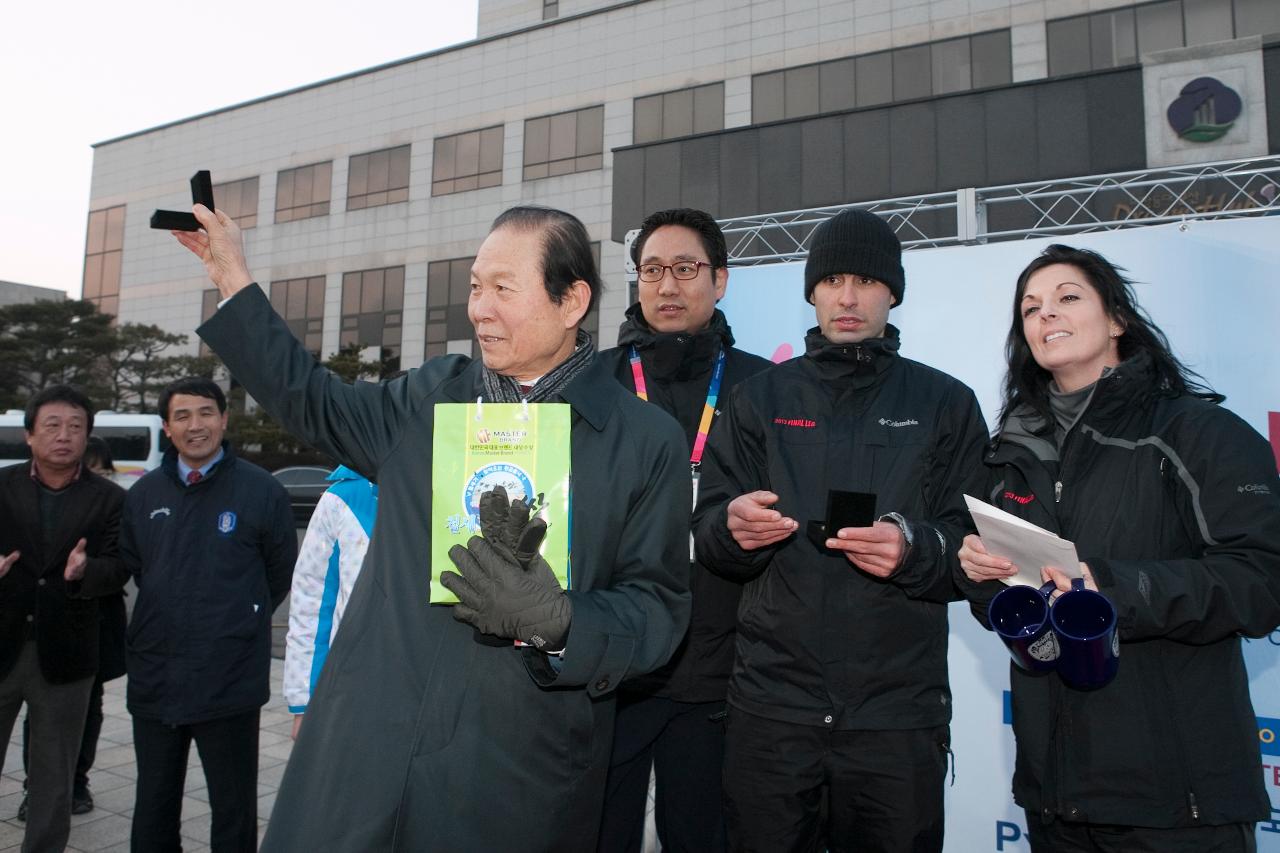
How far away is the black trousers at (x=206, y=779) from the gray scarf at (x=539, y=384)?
2.57 metres

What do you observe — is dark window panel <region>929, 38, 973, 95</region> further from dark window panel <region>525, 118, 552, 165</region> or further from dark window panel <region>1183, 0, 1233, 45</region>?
dark window panel <region>525, 118, 552, 165</region>

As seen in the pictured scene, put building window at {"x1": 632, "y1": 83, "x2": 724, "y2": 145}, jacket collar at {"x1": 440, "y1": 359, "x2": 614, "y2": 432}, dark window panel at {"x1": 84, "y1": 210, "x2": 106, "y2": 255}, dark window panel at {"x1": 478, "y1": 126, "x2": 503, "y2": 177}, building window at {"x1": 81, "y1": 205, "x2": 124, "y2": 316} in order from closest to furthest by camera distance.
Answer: jacket collar at {"x1": 440, "y1": 359, "x2": 614, "y2": 432}
building window at {"x1": 632, "y1": 83, "x2": 724, "y2": 145}
dark window panel at {"x1": 478, "y1": 126, "x2": 503, "y2": 177}
building window at {"x1": 81, "y1": 205, "x2": 124, "y2": 316}
dark window panel at {"x1": 84, "y1": 210, "x2": 106, "y2": 255}

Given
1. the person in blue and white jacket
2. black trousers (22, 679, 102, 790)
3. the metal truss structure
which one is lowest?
black trousers (22, 679, 102, 790)

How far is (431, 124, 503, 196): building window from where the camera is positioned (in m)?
29.5

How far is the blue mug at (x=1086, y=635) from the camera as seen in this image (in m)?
2.00

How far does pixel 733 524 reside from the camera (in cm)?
247

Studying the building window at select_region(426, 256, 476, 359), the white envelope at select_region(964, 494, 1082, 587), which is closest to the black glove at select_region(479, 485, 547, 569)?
the white envelope at select_region(964, 494, 1082, 587)

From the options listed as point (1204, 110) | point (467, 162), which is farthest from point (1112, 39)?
point (467, 162)

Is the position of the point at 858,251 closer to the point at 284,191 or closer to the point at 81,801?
the point at 81,801

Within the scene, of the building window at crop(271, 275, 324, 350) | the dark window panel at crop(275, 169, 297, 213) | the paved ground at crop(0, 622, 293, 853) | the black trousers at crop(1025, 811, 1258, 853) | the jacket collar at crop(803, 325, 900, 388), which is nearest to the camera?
the black trousers at crop(1025, 811, 1258, 853)

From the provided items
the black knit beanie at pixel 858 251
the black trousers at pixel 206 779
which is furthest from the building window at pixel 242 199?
the black knit beanie at pixel 858 251

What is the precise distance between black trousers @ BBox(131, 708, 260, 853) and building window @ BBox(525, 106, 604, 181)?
2522cm

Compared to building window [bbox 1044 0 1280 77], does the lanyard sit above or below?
below

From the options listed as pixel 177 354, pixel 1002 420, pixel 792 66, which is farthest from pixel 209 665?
pixel 177 354
